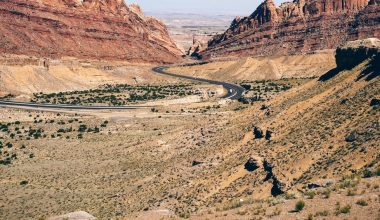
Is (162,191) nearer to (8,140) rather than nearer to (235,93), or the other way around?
(8,140)

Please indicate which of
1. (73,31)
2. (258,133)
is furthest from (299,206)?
(73,31)

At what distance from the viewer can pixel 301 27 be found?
175m

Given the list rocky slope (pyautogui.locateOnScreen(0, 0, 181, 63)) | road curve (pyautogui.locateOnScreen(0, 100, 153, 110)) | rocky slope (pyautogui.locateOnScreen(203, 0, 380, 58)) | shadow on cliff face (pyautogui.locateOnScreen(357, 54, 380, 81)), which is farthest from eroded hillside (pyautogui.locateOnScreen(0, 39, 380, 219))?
rocky slope (pyautogui.locateOnScreen(203, 0, 380, 58))

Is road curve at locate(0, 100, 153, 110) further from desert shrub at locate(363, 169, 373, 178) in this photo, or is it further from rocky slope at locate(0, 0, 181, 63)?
desert shrub at locate(363, 169, 373, 178)

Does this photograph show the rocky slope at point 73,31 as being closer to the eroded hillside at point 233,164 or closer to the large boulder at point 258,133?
the eroded hillside at point 233,164

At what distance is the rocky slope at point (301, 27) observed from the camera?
529 feet

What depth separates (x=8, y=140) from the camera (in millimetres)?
64125

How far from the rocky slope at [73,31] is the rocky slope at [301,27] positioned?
33.1m

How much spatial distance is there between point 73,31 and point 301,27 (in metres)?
75.5

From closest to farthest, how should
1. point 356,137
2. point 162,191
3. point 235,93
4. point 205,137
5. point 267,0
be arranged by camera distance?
point 356,137, point 162,191, point 205,137, point 235,93, point 267,0

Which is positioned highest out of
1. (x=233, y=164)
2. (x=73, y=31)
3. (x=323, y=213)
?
(x=73, y=31)

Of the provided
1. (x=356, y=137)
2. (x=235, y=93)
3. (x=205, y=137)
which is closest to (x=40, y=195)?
(x=205, y=137)

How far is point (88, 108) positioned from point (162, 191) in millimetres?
57830

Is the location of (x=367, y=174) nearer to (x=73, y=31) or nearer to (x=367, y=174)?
(x=367, y=174)
